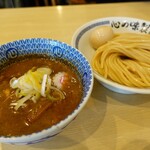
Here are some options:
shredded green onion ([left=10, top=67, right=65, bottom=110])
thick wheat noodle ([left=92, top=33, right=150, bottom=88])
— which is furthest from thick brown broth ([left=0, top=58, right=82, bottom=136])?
thick wheat noodle ([left=92, top=33, right=150, bottom=88])

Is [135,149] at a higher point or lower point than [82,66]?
lower

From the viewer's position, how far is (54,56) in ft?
2.27

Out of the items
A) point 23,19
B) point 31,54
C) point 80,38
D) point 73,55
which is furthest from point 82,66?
point 23,19

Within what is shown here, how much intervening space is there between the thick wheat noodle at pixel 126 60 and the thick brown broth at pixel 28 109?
0.45 ft

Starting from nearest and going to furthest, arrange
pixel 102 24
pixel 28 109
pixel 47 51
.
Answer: pixel 28 109
pixel 47 51
pixel 102 24

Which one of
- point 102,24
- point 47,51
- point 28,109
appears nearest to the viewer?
point 28,109

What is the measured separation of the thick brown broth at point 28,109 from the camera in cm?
53

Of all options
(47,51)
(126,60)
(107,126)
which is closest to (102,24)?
(126,60)

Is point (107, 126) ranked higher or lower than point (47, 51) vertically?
lower

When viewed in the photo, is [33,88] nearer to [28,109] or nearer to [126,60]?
[28,109]

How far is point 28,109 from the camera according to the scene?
56 cm

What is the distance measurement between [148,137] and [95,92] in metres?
0.21

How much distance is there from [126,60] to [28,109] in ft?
1.22

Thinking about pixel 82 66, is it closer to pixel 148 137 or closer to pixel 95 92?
pixel 95 92
